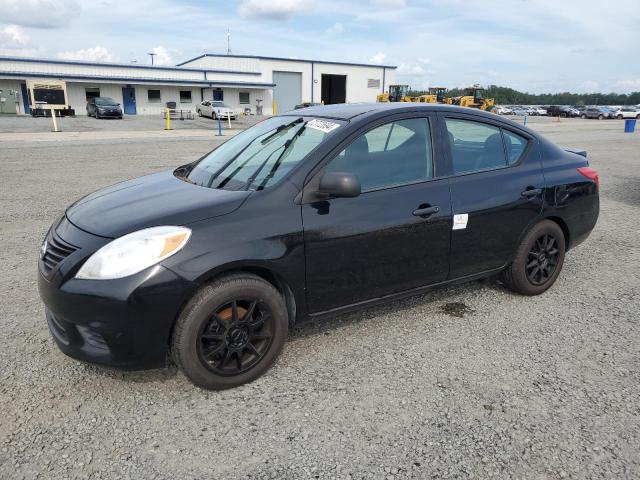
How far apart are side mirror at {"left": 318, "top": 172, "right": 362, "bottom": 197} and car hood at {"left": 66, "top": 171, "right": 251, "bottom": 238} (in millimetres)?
490

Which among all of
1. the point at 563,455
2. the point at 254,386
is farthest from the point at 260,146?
the point at 563,455

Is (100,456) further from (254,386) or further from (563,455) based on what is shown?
(563,455)

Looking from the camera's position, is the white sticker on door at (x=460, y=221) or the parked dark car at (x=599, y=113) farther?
the parked dark car at (x=599, y=113)

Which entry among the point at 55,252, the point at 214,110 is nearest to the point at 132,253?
the point at 55,252

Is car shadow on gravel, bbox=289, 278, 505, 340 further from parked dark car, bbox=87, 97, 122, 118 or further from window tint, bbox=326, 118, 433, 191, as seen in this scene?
parked dark car, bbox=87, 97, 122, 118

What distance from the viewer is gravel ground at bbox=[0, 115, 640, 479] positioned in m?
2.38

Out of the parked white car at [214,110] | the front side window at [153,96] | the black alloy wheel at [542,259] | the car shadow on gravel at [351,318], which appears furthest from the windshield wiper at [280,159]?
the front side window at [153,96]

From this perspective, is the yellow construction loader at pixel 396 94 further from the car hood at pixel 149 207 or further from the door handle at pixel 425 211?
the car hood at pixel 149 207

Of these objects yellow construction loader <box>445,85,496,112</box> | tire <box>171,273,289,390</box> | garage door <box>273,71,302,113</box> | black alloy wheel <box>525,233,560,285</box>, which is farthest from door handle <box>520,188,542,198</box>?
garage door <box>273,71,302,113</box>

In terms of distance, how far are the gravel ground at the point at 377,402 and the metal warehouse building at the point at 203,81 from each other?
150 ft

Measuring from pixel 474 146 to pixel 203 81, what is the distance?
159ft

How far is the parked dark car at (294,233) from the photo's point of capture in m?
2.67

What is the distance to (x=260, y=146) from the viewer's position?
12.1 ft

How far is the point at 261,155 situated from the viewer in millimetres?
3525
